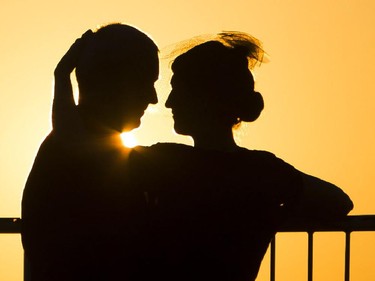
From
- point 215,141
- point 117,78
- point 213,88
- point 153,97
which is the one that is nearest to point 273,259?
point 215,141

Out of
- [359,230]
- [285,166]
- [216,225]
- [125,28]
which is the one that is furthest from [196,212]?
[359,230]

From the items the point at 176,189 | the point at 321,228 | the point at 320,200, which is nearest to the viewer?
the point at 176,189

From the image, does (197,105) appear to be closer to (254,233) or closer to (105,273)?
(254,233)

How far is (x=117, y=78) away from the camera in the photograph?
2564 millimetres

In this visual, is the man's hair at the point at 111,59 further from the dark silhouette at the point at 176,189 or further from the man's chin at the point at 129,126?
the man's chin at the point at 129,126

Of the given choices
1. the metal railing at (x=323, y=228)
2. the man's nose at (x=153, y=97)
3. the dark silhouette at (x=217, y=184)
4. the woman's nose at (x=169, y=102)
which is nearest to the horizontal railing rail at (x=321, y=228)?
the metal railing at (x=323, y=228)

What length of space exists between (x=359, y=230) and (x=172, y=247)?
4.64ft

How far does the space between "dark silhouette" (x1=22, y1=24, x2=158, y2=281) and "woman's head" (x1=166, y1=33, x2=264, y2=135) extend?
46 centimetres

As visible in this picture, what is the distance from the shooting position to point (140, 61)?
2.60 m

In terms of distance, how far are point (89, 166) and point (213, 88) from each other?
2.37ft

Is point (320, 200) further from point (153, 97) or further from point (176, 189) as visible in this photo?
point (153, 97)

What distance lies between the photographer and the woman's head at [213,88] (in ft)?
10.1

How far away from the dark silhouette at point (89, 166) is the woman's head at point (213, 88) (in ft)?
1.49

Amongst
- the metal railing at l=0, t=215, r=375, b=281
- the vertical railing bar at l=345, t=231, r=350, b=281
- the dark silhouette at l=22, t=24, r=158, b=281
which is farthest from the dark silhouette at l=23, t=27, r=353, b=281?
the vertical railing bar at l=345, t=231, r=350, b=281
